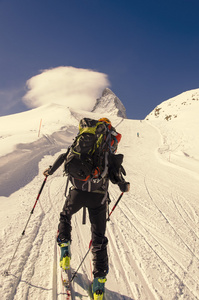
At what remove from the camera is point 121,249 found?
3.78 m

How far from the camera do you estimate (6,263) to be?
2.98 metres

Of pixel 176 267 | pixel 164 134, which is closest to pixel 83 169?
pixel 176 267

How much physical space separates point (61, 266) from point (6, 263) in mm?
866

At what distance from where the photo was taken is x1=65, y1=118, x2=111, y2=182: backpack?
251 cm

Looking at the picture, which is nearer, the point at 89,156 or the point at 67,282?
the point at 89,156

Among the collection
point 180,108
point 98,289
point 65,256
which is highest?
point 180,108

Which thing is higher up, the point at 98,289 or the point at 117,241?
the point at 98,289

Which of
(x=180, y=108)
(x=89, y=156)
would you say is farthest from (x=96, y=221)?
(x=180, y=108)

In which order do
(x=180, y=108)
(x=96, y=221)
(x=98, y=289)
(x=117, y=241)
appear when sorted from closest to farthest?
(x=98, y=289) → (x=96, y=221) → (x=117, y=241) → (x=180, y=108)

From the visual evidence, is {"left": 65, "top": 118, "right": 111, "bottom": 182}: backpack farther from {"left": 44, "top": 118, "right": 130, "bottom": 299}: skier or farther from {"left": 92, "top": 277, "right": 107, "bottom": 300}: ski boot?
{"left": 92, "top": 277, "right": 107, "bottom": 300}: ski boot

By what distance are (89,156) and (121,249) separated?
2.29 metres

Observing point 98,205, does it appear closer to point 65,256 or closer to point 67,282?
point 65,256

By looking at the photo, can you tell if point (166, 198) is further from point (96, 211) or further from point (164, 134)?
point (164, 134)

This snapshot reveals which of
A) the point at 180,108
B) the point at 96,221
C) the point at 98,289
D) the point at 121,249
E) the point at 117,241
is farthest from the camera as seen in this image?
the point at 180,108
